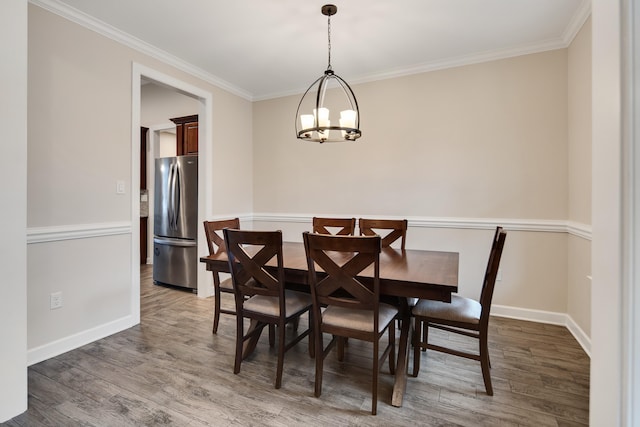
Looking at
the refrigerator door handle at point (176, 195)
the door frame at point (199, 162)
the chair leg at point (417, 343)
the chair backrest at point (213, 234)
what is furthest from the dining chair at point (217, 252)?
the chair leg at point (417, 343)

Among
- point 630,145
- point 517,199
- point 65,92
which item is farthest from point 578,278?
point 65,92

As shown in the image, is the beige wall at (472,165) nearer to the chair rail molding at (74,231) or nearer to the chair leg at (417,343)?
the chair leg at (417,343)

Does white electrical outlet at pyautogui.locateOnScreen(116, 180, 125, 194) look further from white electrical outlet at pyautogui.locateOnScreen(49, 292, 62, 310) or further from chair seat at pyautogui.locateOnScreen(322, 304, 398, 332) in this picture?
chair seat at pyautogui.locateOnScreen(322, 304, 398, 332)

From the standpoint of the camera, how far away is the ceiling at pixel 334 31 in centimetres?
229

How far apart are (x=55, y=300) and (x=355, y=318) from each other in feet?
7.48

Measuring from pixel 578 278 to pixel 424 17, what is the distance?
99.1 inches

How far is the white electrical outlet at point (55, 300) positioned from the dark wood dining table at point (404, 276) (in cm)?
119

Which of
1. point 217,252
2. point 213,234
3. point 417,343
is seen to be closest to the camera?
point 417,343

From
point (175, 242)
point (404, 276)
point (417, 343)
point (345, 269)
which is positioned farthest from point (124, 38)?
point (417, 343)

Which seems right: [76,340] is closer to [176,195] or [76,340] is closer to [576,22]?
[176,195]

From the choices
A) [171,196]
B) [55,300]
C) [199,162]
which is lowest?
[55,300]

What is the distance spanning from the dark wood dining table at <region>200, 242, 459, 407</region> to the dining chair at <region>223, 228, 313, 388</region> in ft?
0.42

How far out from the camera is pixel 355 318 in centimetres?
176

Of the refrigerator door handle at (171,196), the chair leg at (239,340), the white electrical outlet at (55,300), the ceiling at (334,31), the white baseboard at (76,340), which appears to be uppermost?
the ceiling at (334,31)
